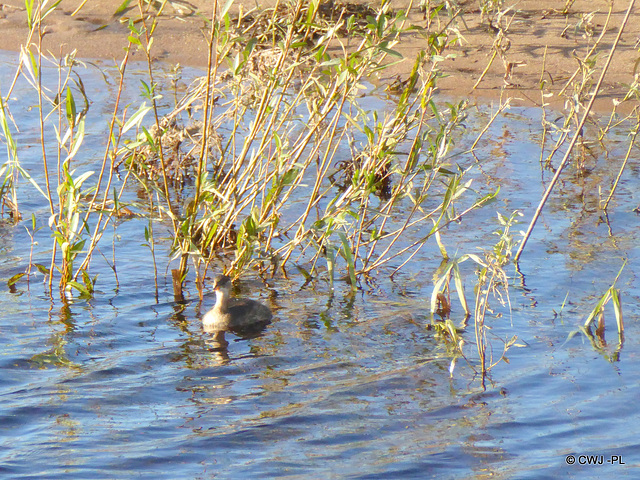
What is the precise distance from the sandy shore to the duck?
5147 millimetres

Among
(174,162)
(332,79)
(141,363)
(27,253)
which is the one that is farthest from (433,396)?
(174,162)

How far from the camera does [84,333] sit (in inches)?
220

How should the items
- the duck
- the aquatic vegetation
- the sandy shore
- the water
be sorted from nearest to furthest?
the water
the aquatic vegetation
the duck
the sandy shore

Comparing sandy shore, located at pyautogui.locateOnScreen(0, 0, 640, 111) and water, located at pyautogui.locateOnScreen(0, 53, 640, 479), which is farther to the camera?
sandy shore, located at pyautogui.locateOnScreen(0, 0, 640, 111)

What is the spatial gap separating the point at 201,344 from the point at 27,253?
2105mm

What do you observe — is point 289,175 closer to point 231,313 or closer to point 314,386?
point 231,313

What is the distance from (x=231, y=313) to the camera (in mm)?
5719

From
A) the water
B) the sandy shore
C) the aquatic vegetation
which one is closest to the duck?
the water

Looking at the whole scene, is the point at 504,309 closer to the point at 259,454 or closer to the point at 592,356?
the point at 592,356

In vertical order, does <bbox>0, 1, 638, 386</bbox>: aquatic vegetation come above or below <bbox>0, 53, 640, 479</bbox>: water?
above

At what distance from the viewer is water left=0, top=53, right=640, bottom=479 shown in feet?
14.0

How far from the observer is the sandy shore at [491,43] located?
35.7ft

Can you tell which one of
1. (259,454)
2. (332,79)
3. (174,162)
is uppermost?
(332,79)

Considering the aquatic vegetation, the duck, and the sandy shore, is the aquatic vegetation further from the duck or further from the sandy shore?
the sandy shore
